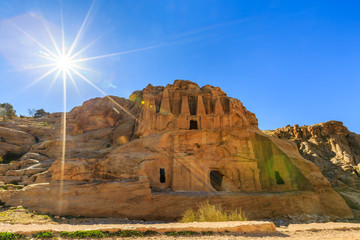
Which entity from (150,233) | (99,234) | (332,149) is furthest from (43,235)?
(332,149)

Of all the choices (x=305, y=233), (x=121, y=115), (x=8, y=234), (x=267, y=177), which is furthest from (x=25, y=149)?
(x=305, y=233)

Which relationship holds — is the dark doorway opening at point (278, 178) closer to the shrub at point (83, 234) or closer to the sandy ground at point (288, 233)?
the sandy ground at point (288, 233)

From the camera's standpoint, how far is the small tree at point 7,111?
48.5m

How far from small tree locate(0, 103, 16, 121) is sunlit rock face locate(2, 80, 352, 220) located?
26.3 meters

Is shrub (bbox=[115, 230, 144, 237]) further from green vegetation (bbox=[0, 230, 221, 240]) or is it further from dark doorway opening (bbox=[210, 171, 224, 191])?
dark doorway opening (bbox=[210, 171, 224, 191])

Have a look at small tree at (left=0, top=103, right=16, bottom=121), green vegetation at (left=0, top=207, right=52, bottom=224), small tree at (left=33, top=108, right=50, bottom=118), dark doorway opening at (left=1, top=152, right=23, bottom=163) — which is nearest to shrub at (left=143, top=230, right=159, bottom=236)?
green vegetation at (left=0, top=207, right=52, bottom=224)

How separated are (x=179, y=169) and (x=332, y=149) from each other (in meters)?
38.9

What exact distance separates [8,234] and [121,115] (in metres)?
26.8

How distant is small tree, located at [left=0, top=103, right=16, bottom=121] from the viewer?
48497 millimetres

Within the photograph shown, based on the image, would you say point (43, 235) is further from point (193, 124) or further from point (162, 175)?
point (193, 124)

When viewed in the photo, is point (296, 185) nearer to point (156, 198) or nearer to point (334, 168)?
point (156, 198)

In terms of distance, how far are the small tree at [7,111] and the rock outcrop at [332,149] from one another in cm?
5985

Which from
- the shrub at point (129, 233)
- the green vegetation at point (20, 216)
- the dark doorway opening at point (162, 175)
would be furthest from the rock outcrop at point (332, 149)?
the green vegetation at point (20, 216)

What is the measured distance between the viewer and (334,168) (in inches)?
1524
